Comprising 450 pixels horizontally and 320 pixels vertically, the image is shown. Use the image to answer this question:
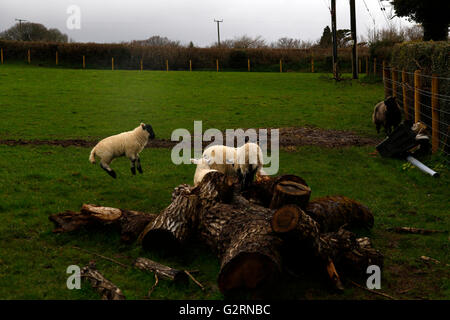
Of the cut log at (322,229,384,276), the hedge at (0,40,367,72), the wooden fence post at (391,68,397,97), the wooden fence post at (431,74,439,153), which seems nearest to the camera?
the cut log at (322,229,384,276)

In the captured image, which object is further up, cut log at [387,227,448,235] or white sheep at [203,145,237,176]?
white sheep at [203,145,237,176]

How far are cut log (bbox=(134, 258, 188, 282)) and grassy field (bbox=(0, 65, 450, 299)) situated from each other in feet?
0.39

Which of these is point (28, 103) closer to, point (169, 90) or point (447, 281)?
point (169, 90)

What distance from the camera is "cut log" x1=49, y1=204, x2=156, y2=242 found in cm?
820

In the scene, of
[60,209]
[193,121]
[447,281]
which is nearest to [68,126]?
[193,121]

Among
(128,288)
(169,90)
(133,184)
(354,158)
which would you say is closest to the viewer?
(128,288)

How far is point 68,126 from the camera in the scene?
64.5 ft

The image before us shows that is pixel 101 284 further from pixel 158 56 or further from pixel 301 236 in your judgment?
pixel 158 56

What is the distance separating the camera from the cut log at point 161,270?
6621 millimetres

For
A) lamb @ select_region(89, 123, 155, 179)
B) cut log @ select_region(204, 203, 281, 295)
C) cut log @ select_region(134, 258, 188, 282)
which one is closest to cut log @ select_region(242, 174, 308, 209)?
cut log @ select_region(204, 203, 281, 295)

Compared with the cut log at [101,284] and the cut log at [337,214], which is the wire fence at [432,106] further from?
the cut log at [101,284]

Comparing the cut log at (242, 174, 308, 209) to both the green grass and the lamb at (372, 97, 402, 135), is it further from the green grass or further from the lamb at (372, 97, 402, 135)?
the lamb at (372, 97, 402, 135)

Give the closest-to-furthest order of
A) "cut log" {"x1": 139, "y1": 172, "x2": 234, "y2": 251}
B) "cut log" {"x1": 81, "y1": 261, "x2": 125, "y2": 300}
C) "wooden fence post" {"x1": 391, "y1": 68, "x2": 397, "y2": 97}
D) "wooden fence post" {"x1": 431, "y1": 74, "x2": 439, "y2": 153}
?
"cut log" {"x1": 81, "y1": 261, "x2": 125, "y2": 300} < "cut log" {"x1": 139, "y1": 172, "x2": 234, "y2": 251} < "wooden fence post" {"x1": 431, "y1": 74, "x2": 439, "y2": 153} < "wooden fence post" {"x1": 391, "y1": 68, "x2": 397, "y2": 97}
